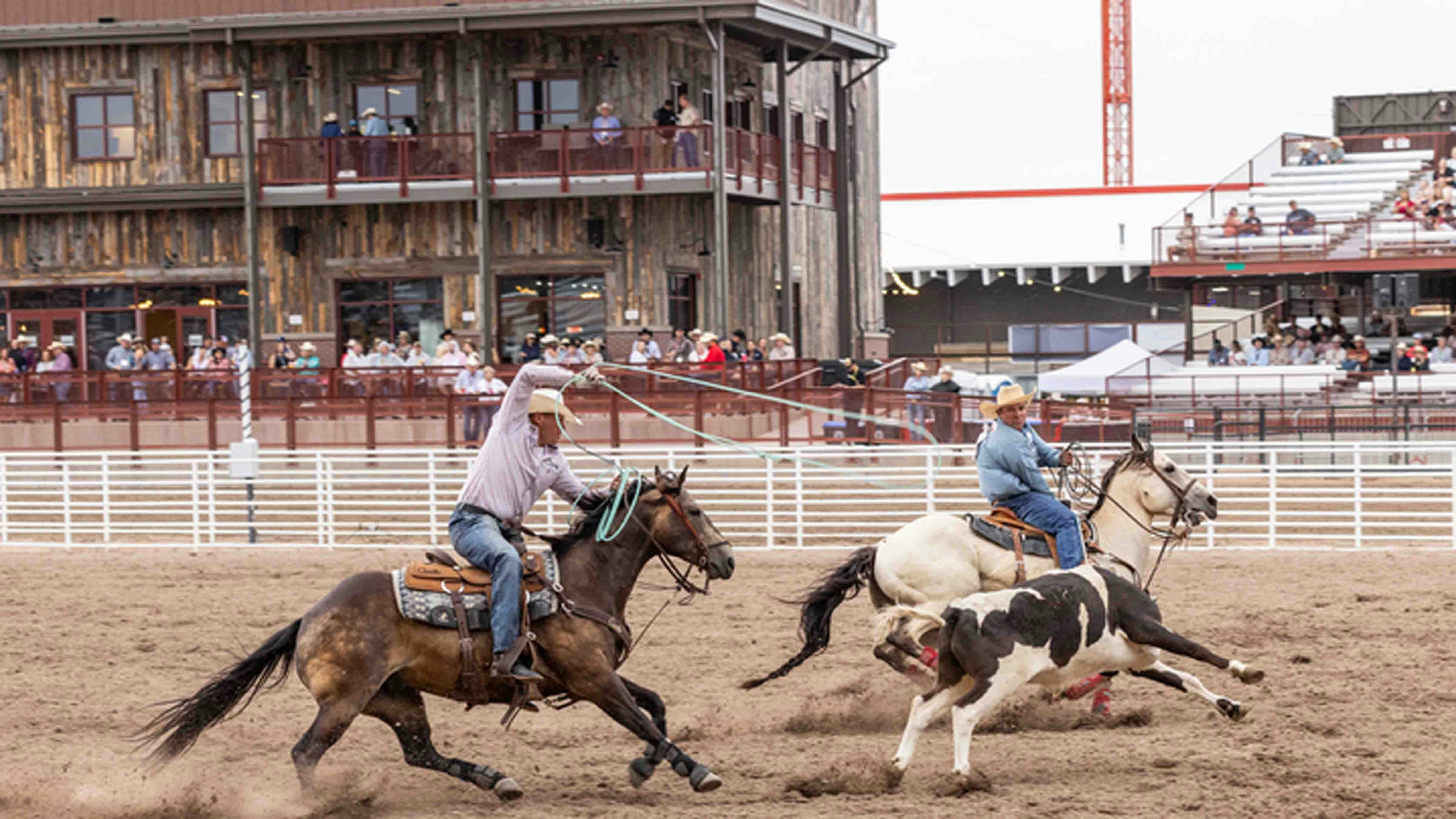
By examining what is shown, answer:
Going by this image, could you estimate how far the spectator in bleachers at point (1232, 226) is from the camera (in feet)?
118

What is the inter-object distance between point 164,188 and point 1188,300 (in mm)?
21231

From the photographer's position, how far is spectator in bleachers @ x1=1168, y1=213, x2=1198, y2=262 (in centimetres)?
3594

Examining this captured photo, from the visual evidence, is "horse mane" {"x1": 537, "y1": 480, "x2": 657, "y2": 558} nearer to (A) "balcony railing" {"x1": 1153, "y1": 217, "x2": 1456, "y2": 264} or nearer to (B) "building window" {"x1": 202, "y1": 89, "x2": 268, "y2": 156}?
(B) "building window" {"x1": 202, "y1": 89, "x2": 268, "y2": 156}

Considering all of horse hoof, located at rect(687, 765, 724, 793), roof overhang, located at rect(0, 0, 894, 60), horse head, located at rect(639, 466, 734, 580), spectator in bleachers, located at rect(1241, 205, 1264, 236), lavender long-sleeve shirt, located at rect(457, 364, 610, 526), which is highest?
roof overhang, located at rect(0, 0, 894, 60)

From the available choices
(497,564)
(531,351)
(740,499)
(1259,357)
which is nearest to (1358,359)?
(1259,357)

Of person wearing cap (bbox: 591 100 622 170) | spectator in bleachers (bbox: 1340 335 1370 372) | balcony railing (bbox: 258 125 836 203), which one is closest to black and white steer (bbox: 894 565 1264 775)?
balcony railing (bbox: 258 125 836 203)

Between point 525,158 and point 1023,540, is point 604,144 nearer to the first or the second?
point 525,158

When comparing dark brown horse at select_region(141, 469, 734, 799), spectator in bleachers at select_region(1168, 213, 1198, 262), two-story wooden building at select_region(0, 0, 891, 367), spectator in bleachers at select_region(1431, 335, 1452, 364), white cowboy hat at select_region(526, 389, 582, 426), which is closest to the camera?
dark brown horse at select_region(141, 469, 734, 799)

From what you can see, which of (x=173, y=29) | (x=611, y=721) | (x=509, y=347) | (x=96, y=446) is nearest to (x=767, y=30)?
(x=509, y=347)

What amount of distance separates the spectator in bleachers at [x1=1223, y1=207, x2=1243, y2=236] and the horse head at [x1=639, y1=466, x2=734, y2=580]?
2956cm

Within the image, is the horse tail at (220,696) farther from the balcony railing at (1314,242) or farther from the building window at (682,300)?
the balcony railing at (1314,242)

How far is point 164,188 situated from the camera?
97.7 ft

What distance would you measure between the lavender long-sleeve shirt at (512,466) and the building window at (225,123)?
76.6 ft

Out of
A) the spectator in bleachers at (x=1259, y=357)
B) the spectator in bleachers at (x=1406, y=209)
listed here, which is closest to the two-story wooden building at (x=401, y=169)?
the spectator in bleachers at (x=1259, y=357)
